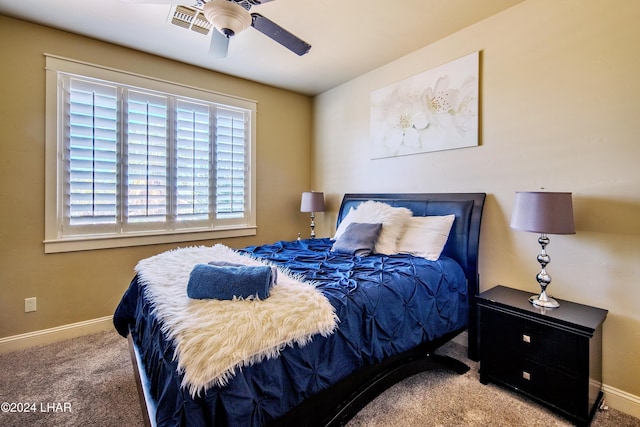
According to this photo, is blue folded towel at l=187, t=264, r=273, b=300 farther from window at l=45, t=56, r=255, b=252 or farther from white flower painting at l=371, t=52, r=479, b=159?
white flower painting at l=371, t=52, r=479, b=159

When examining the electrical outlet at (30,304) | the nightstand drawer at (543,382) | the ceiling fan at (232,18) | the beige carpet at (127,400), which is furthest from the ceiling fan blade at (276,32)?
the electrical outlet at (30,304)

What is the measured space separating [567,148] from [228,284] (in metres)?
2.36

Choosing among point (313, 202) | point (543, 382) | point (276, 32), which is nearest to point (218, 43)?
point (276, 32)

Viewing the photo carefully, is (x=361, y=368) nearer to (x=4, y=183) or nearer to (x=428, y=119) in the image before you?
(x=428, y=119)

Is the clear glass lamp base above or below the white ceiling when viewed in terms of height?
below

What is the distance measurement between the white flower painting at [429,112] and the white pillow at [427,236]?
0.71m

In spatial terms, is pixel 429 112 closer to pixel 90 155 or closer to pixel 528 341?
pixel 528 341

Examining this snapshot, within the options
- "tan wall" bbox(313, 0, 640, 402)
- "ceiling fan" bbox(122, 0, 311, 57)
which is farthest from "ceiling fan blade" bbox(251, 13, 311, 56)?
"tan wall" bbox(313, 0, 640, 402)

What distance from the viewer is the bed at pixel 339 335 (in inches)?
42.4

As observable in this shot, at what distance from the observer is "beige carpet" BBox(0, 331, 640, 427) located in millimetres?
1695

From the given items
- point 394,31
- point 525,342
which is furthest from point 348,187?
point 525,342

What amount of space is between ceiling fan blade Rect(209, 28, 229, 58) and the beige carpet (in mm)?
2488

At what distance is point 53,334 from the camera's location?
263 cm

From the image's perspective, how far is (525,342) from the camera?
1842 millimetres
